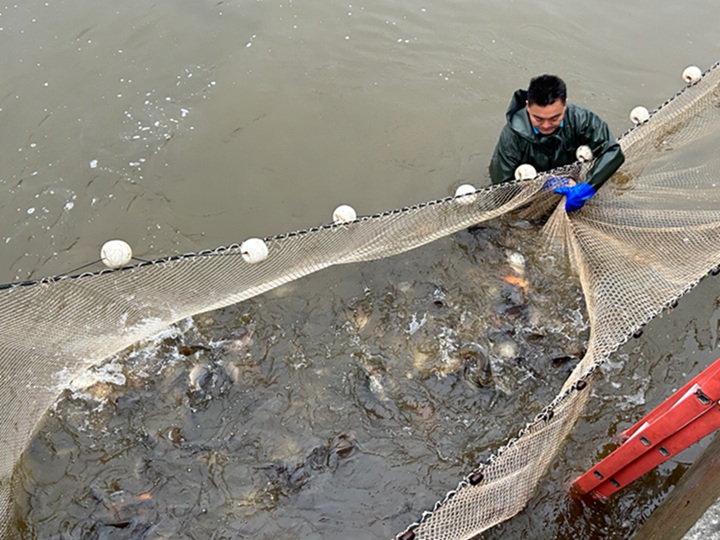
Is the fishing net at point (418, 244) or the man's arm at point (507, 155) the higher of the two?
the man's arm at point (507, 155)

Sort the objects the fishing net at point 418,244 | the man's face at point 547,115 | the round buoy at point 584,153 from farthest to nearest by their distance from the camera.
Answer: the round buoy at point 584,153, the man's face at point 547,115, the fishing net at point 418,244

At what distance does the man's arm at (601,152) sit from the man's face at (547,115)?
0.32m

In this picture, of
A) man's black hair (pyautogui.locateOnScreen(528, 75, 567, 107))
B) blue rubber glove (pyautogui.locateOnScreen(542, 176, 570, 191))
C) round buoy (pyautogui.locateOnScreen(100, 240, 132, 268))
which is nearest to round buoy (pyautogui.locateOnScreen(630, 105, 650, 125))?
blue rubber glove (pyautogui.locateOnScreen(542, 176, 570, 191))

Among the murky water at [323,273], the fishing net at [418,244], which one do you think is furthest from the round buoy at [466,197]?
the murky water at [323,273]

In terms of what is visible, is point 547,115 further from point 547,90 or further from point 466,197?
point 466,197

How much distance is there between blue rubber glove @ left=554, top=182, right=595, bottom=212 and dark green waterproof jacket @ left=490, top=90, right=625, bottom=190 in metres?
0.05

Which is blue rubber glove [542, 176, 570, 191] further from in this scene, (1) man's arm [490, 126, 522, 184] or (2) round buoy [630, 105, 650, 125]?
(2) round buoy [630, 105, 650, 125]

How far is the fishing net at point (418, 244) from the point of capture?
335 centimetres

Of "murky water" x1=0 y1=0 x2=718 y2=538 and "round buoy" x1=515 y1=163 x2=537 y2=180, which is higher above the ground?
"round buoy" x1=515 y1=163 x2=537 y2=180

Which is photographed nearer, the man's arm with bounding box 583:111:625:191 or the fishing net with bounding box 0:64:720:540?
the fishing net with bounding box 0:64:720:540

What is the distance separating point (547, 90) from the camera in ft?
14.1

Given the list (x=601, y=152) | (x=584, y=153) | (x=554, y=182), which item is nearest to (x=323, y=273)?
(x=554, y=182)

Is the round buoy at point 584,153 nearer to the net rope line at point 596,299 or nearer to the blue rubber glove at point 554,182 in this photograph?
the blue rubber glove at point 554,182

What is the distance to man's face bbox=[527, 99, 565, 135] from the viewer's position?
4375 millimetres
